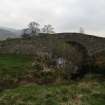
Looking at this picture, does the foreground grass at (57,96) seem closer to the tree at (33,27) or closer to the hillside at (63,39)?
the hillside at (63,39)

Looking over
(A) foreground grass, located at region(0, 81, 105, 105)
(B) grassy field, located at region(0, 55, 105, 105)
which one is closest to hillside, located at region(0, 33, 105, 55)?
(B) grassy field, located at region(0, 55, 105, 105)

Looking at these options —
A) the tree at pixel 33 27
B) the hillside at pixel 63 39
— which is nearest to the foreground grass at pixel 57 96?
the hillside at pixel 63 39

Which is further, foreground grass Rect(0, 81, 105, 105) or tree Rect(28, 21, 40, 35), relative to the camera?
tree Rect(28, 21, 40, 35)

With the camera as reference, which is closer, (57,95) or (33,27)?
(57,95)

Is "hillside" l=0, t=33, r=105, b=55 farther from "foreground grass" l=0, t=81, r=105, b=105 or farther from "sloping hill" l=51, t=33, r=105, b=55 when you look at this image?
"foreground grass" l=0, t=81, r=105, b=105

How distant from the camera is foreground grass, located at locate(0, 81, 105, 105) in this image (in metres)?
13.8

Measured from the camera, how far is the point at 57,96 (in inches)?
571

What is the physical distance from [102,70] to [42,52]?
5702mm

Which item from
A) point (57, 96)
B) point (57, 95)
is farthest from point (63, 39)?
point (57, 96)

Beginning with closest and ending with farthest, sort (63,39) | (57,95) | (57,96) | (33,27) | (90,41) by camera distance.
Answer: (57,96) < (57,95) < (90,41) < (63,39) < (33,27)

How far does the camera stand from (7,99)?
14.5m

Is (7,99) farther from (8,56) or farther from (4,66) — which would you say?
(8,56)

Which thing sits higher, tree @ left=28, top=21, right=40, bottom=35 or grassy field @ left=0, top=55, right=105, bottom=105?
tree @ left=28, top=21, right=40, bottom=35

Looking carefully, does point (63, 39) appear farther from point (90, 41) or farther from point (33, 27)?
point (33, 27)
